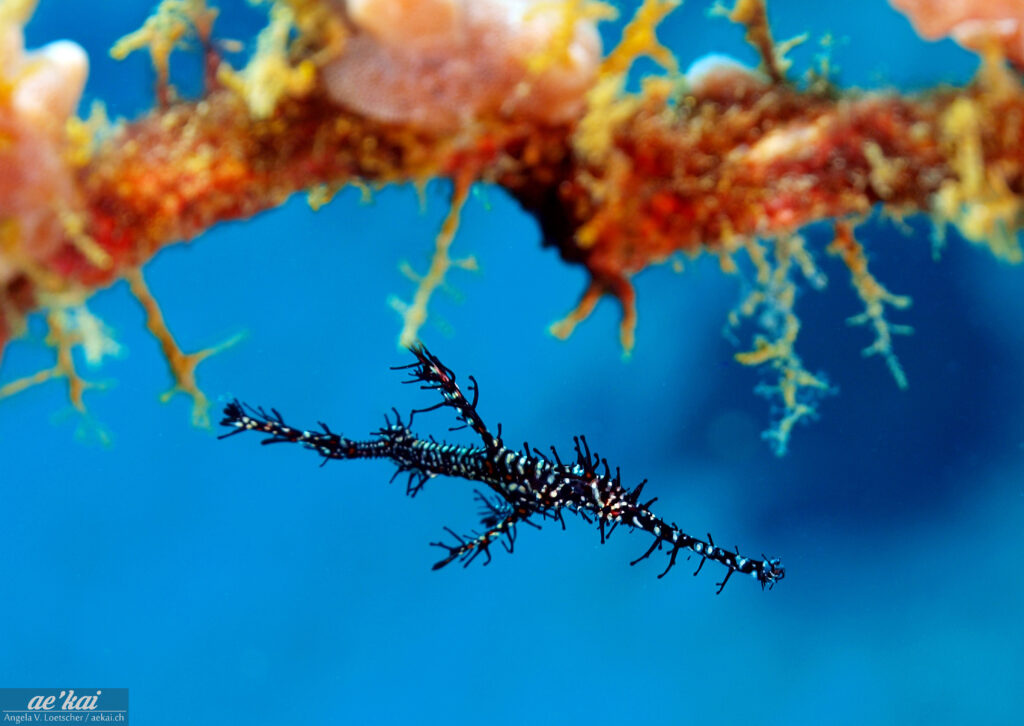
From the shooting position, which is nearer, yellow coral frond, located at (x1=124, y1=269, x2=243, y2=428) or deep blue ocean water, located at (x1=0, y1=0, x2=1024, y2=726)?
yellow coral frond, located at (x1=124, y1=269, x2=243, y2=428)

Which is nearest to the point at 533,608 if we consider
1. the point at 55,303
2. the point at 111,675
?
the point at 111,675

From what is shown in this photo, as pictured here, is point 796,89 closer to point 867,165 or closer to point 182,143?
point 867,165

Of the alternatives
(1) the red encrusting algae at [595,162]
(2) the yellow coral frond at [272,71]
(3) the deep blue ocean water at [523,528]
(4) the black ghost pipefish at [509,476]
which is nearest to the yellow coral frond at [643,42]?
(1) the red encrusting algae at [595,162]

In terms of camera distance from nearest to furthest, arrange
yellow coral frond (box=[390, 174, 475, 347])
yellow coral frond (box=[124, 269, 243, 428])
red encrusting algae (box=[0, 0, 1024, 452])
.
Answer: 1. red encrusting algae (box=[0, 0, 1024, 452])
2. yellow coral frond (box=[390, 174, 475, 347])
3. yellow coral frond (box=[124, 269, 243, 428])

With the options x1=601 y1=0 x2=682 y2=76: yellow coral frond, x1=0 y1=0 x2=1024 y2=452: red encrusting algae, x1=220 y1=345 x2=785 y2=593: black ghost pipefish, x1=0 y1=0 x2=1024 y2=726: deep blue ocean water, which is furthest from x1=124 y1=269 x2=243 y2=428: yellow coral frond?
x1=0 y1=0 x2=1024 y2=726: deep blue ocean water

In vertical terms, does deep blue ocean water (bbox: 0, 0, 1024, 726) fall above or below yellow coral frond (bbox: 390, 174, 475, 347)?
above

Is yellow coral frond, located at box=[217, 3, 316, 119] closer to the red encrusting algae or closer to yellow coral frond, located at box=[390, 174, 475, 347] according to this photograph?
the red encrusting algae
